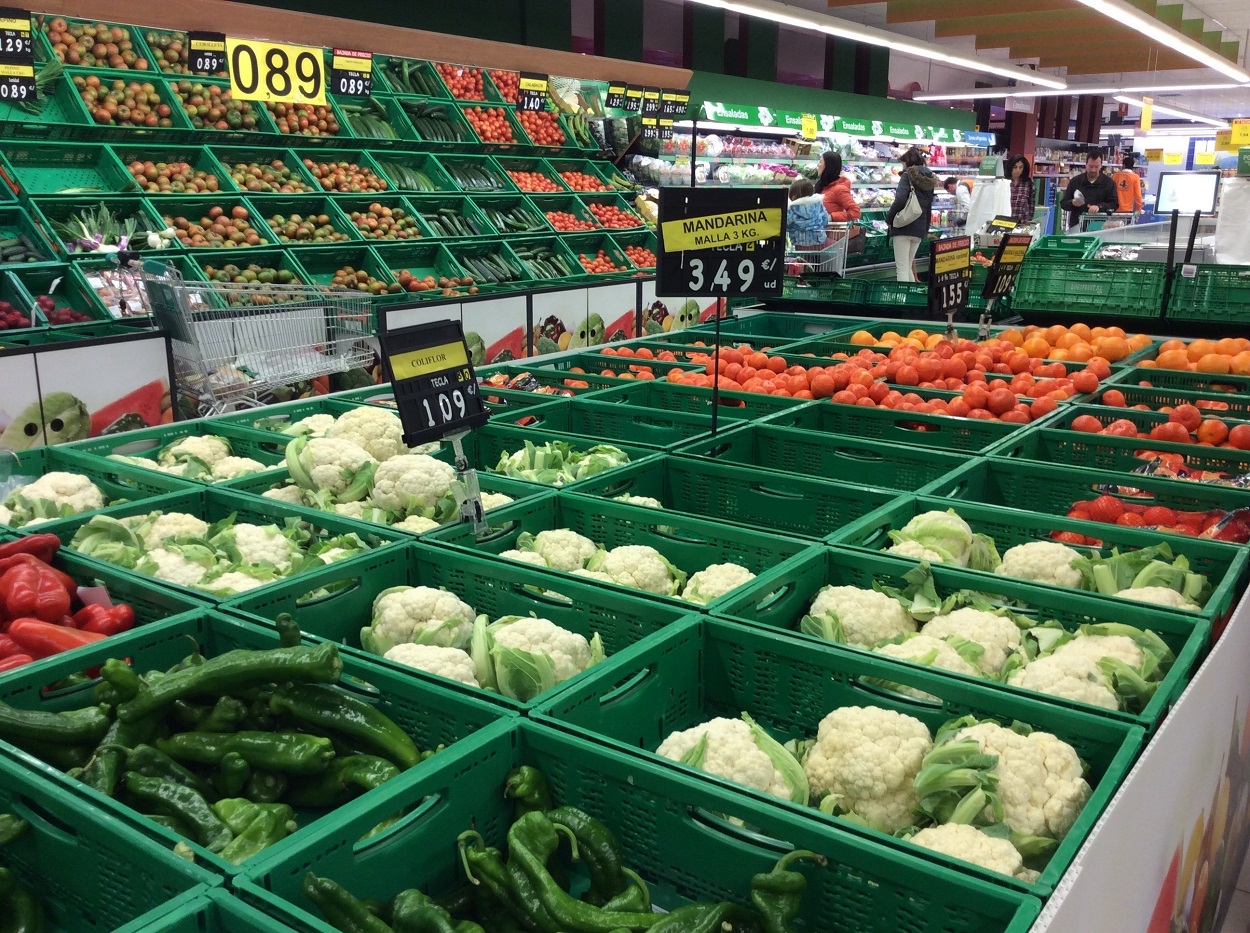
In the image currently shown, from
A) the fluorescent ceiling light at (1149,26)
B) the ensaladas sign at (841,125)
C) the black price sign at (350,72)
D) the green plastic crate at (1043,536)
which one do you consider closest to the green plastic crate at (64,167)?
the black price sign at (350,72)

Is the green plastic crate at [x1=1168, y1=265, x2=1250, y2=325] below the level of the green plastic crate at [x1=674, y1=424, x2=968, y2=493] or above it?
above

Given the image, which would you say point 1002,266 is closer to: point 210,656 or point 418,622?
point 418,622

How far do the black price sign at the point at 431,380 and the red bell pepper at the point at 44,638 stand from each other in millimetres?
817

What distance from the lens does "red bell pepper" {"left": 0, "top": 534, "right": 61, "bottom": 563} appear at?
2.33 m

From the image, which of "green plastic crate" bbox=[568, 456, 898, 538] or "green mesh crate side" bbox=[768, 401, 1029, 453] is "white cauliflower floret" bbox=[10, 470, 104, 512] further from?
"green mesh crate side" bbox=[768, 401, 1029, 453]

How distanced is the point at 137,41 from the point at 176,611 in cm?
642

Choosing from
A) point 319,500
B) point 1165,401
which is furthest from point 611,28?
point 319,500

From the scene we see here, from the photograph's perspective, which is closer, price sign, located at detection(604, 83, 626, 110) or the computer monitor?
price sign, located at detection(604, 83, 626, 110)

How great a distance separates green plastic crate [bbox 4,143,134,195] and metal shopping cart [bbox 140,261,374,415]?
1.75 m

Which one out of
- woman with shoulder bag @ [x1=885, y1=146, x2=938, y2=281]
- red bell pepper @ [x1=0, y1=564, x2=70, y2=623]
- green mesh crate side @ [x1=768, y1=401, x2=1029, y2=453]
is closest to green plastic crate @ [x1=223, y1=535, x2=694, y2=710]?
red bell pepper @ [x1=0, y1=564, x2=70, y2=623]

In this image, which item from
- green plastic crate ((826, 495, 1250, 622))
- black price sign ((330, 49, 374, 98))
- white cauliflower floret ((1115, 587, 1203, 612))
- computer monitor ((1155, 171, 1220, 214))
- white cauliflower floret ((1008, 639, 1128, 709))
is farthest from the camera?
computer monitor ((1155, 171, 1220, 214))

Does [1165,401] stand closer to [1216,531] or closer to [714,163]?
[1216,531]

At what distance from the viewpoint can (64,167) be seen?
6.58 m

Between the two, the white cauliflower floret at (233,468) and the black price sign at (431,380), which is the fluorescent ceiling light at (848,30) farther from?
the black price sign at (431,380)
